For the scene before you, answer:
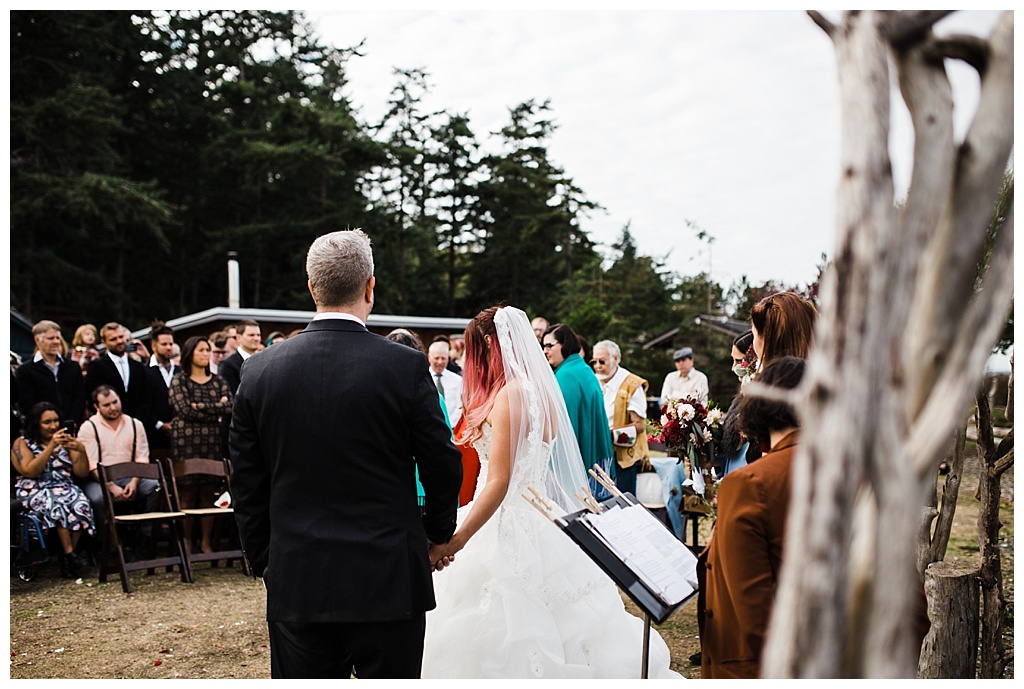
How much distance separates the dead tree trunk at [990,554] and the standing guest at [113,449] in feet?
20.8

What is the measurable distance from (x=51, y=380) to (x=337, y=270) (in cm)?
631

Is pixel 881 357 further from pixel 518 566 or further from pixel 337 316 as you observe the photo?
pixel 518 566

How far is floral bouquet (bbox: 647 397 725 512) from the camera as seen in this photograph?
15.6ft

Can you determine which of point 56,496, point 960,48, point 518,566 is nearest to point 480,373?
point 518,566

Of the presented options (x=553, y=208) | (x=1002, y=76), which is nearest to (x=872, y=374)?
(x=1002, y=76)

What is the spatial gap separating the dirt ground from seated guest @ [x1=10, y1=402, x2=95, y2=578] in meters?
0.39

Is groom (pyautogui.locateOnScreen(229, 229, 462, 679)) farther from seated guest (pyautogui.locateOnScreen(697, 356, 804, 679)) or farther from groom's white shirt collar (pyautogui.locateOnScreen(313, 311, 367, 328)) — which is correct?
seated guest (pyautogui.locateOnScreen(697, 356, 804, 679))

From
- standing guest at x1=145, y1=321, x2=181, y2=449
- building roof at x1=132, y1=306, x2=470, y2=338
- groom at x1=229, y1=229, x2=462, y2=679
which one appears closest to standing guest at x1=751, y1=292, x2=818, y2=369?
groom at x1=229, y1=229, x2=462, y2=679

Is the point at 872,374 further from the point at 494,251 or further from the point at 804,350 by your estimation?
the point at 494,251

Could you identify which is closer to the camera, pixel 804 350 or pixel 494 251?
pixel 804 350

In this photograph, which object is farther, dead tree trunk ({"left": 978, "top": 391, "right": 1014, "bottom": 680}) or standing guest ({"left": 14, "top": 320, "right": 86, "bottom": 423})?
standing guest ({"left": 14, "top": 320, "right": 86, "bottom": 423})

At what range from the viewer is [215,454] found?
8086mm

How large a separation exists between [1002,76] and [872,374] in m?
0.44

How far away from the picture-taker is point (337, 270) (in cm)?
272
